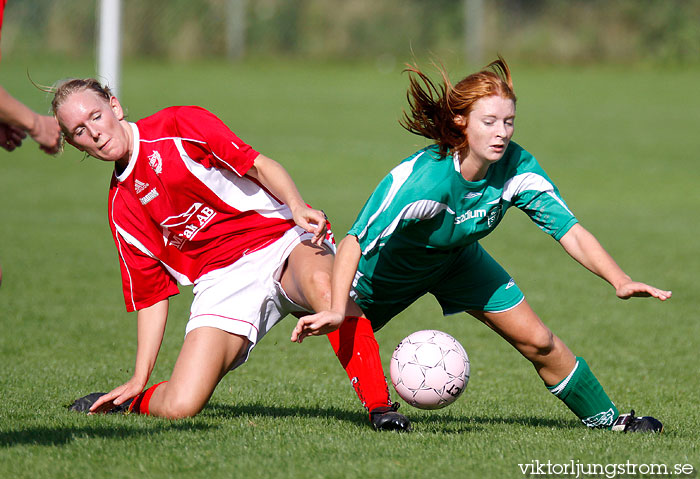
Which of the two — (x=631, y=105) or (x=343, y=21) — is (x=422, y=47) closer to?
(x=343, y=21)

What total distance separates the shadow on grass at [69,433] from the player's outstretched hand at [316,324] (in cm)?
77

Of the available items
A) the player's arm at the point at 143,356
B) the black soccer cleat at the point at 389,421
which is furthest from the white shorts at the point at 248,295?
the black soccer cleat at the point at 389,421

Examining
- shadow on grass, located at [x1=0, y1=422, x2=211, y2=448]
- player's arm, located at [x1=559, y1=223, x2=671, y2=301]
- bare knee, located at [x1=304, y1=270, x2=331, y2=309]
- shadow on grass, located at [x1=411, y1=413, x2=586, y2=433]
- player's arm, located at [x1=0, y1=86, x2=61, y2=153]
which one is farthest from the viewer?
shadow on grass, located at [x1=411, y1=413, x2=586, y2=433]

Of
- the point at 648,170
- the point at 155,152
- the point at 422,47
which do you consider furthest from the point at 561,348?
the point at 422,47

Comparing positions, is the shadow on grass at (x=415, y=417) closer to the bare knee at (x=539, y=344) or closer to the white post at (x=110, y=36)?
the bare knee at (x=539, y=344)

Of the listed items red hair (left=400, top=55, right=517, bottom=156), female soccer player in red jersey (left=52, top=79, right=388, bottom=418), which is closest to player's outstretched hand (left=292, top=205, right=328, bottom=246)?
female soccer player in red jersey (left=52, top=79, right=388, bottom=418)

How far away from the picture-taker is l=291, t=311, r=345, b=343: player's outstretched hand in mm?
3980

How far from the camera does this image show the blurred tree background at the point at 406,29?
27.9 m

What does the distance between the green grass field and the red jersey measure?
2.49 feet

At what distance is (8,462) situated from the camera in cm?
376

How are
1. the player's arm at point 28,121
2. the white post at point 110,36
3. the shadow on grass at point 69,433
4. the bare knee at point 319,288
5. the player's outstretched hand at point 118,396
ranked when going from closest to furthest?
the player's arm at point 28,121 → the shadow on grass at point 69,433 → the bare knee at point 319,288 → the player's outstretched hand at point 118,396 → the white post at point 110,36

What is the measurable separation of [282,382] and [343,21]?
24.2 meters

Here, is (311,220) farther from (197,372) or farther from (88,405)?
(88,405)

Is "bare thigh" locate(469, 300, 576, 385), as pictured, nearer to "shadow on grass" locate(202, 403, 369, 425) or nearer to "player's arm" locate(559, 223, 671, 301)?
"player's arm" locate(559, 223, 671, 301)
